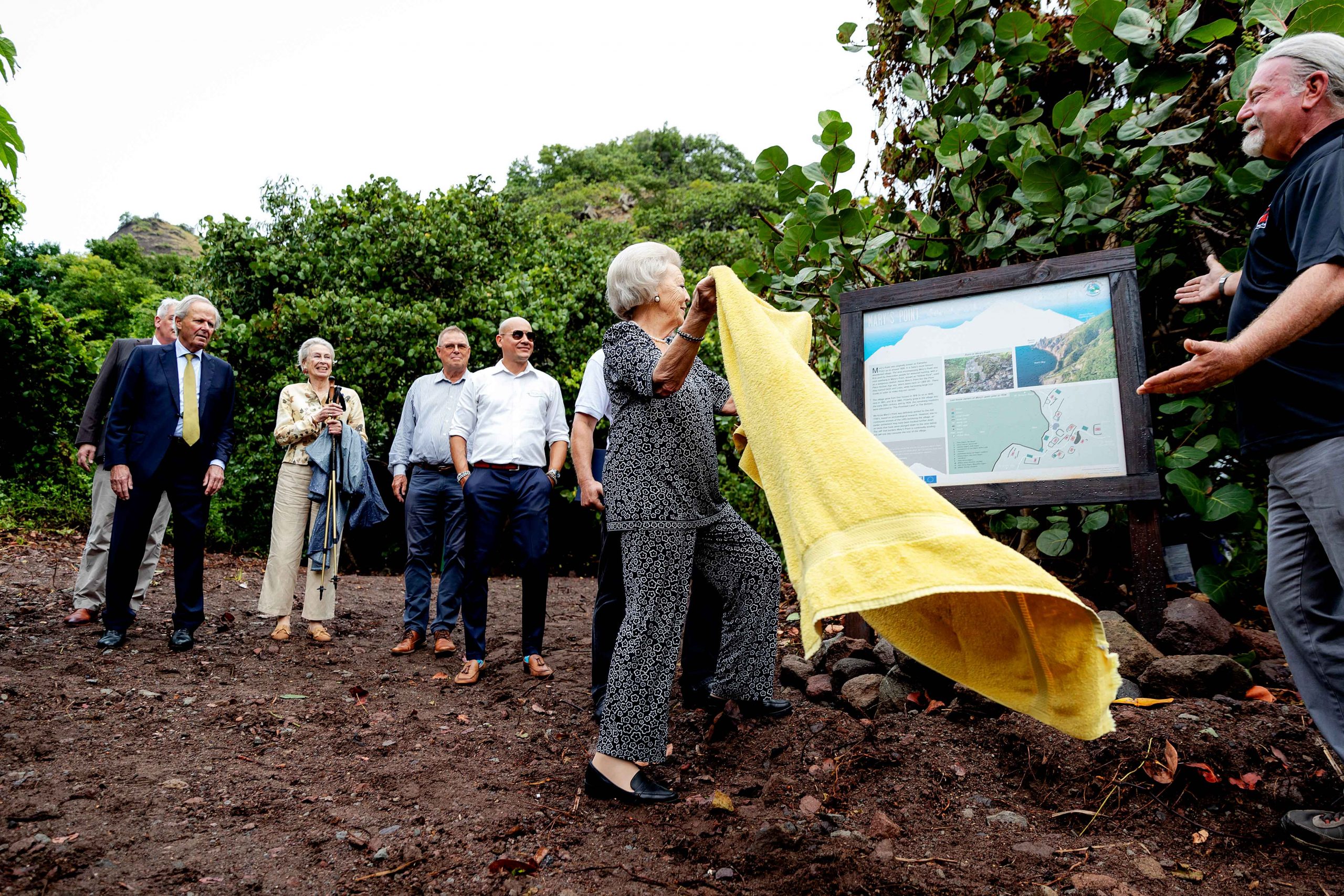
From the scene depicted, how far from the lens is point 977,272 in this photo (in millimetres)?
3543

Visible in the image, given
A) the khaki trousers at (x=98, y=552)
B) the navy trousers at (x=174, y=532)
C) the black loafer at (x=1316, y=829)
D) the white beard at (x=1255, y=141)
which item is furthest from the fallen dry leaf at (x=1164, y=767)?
the khaki trousers at (x=98, y=552)

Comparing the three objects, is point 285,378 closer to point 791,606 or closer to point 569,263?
point 569,263

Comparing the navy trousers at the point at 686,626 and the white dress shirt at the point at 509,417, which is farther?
the white dress shirt at the point at 509,417

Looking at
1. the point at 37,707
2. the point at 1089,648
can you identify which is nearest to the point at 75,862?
the point at 37,707

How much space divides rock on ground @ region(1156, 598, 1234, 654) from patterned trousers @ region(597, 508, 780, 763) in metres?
1.72

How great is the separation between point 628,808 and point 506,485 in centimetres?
240

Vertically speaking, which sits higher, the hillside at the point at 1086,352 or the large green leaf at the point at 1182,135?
the large green leaf at the point at 1182,135

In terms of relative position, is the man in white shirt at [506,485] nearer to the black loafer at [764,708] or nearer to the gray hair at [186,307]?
the black loafer at [764,708]

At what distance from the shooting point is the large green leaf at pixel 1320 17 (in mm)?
2996

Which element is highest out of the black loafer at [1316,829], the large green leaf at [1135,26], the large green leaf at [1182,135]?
the large green leaf at [1135,26]

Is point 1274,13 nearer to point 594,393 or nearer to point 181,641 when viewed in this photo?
point 594,393

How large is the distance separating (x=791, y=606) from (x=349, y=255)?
273 inches

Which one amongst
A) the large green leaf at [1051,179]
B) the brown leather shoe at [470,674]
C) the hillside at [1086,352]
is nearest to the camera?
the hillside at [1086,352]

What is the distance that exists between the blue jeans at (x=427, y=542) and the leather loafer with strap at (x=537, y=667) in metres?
0.95
